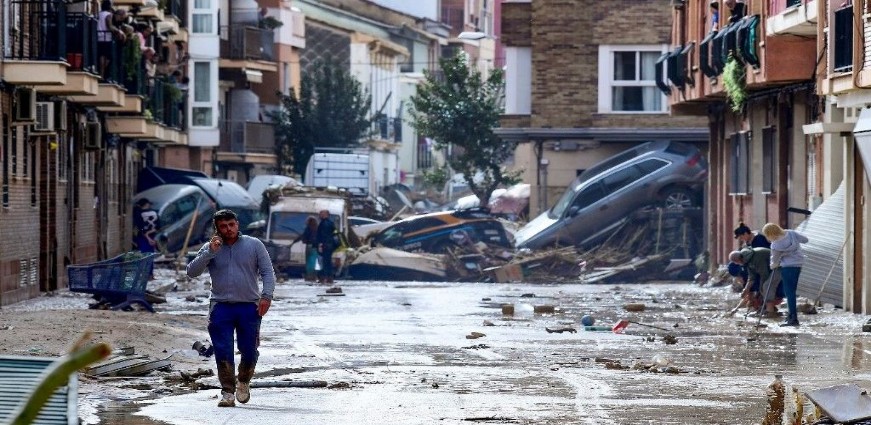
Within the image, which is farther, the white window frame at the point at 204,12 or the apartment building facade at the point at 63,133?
the white window frame at the point at 204,12

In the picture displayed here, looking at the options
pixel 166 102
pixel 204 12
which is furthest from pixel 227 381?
pixel 204 12

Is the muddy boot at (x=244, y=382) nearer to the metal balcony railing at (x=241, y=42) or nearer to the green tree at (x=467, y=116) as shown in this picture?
the metal balcony railing at (x=241, y=42)

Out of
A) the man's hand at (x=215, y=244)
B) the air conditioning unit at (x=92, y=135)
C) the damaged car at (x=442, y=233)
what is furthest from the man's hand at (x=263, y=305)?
the damaged car at (x=442, y=233)

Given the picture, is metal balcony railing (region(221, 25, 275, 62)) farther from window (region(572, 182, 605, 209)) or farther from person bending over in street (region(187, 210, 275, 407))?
person bending over in street (region(187, 210, 275, 407))

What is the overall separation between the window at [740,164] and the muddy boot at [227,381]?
24.3 metres

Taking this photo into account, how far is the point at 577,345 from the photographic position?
19.8 meters

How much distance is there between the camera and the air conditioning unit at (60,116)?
33625 millimetres

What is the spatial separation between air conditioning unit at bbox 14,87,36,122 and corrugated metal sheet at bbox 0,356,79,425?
76.9ft

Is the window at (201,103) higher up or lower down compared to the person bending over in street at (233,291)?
higher up

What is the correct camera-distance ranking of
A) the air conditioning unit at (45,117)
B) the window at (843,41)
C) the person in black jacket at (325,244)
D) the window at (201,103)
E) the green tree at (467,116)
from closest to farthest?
the window at (843,41)
the air conditioning unit at (45,117)
the person in black jacket at (325,244)
the window at (201,103)
the green tree at (467,116)

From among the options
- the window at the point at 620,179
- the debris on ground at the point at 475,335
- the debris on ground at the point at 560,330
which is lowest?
the debris on ground at the point at 560,330

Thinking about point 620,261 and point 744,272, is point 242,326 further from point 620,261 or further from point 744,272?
point 620,261

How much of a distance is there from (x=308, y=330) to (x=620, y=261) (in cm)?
2155

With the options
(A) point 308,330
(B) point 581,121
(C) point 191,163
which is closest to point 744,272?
(A) point 308,330
